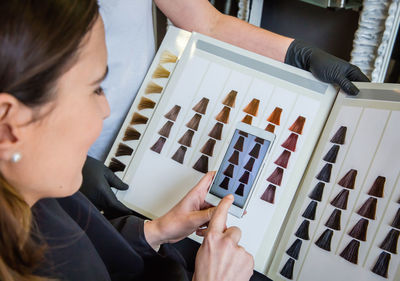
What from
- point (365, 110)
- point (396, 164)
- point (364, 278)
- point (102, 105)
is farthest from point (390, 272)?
point (102, 105)

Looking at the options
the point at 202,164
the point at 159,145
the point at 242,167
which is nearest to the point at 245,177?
the point at 242,167

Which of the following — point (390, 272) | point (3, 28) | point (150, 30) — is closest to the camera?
point (3, 28)

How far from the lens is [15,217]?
47 centimetres

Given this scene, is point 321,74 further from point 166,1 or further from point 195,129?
point 166,1

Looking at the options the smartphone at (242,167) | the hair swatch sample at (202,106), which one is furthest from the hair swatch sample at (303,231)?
the hair swatch sample at (202,106)

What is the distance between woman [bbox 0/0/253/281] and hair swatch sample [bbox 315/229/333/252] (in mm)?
168

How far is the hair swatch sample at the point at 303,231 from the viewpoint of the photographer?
2.38 ft

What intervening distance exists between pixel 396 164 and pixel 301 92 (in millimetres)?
260

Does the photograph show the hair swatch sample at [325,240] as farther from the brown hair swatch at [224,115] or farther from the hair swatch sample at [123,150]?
the hair swatch sample at [123,150]

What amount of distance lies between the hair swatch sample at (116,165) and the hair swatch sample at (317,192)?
Answer: 18.1 inches

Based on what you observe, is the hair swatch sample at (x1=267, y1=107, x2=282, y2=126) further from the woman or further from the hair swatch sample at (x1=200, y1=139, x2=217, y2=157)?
the woman

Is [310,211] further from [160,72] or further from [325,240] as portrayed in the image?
[160,72]

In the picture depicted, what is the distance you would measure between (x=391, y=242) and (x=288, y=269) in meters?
0.21

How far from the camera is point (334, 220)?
70cm
